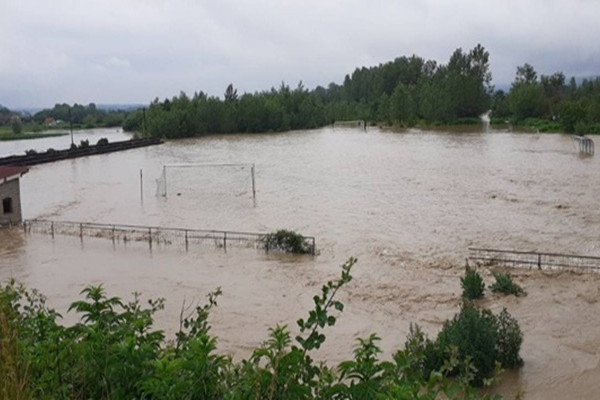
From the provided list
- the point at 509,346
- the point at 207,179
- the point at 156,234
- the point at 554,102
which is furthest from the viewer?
the point at 554,102

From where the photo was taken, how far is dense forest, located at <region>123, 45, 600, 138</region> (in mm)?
67875

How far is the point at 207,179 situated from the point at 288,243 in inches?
676

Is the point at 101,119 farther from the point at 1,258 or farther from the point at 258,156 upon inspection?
the point at 1,258

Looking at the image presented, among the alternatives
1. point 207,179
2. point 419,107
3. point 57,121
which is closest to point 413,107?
point 419,107

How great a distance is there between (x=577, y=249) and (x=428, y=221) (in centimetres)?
526

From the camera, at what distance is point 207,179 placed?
3281cm

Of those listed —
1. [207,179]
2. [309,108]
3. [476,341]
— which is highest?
[309,108]

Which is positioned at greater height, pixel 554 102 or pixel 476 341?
pixel 554 102

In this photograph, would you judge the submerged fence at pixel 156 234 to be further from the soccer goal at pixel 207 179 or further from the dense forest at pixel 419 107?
the dense forest at pixel 419 107

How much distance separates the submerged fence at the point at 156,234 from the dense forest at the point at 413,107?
1832 inches

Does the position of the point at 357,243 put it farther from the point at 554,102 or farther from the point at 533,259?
the point at 554,102

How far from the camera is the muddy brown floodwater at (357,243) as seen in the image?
1062 cm

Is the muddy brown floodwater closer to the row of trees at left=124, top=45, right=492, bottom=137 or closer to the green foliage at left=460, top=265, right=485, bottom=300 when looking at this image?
the green foliage at left=460, top=265, right=485, bottom=300

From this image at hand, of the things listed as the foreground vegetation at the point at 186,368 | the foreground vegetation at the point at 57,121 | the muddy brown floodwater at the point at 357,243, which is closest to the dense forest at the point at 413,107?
the foreground vegetation at the point at 57,121
